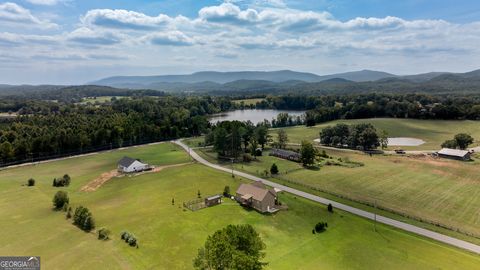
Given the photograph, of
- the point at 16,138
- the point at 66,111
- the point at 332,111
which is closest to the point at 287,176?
the point at 16,138

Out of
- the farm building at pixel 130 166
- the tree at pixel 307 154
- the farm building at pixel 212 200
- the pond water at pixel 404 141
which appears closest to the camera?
the farm building at pixel 212 200

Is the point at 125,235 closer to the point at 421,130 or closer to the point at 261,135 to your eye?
the point at 261,135

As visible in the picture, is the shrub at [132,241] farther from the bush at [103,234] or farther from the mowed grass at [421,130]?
the mowed grass at [421,130]

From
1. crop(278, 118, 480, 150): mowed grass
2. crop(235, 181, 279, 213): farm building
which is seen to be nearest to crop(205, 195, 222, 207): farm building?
crop(235, 181, 279, 213): farm building

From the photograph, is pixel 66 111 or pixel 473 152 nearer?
pixel 473 152

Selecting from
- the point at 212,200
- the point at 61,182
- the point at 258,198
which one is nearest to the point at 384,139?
the point at 258,198

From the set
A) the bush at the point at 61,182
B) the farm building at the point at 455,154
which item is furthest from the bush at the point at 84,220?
the farm building at the point at 455,154

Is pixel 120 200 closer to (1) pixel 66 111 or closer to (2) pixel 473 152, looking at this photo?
(2) pixel 473 152
